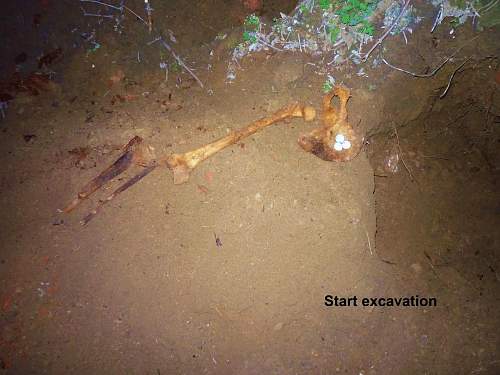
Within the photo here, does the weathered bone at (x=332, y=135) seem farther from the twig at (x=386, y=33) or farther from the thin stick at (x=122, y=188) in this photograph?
the thin stick at (x=122, y=188)

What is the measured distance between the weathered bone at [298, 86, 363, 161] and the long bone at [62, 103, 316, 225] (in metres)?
0.11

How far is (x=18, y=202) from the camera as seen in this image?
7.13 feet

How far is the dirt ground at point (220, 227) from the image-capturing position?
79.6 inches

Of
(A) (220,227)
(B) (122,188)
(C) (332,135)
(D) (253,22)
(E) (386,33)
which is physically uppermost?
(D) (253,22)

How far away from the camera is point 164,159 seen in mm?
2217

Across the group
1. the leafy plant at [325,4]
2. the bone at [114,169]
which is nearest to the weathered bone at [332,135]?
the leafy plant at [325,4]

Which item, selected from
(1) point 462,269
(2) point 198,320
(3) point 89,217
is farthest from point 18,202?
(1) point 462,269

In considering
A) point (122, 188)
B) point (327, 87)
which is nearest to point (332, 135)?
point (327, 87)

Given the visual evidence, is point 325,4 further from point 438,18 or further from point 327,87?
point 438,18

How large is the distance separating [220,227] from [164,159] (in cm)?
61

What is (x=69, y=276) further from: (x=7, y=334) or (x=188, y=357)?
(x=188, y=357)

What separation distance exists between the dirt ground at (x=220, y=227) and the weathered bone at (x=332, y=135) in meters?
0.07

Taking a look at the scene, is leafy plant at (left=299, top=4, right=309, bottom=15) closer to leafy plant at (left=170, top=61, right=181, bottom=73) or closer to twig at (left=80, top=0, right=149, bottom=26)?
leafy plant at (left=170, top=61, right=181, bottom=73)

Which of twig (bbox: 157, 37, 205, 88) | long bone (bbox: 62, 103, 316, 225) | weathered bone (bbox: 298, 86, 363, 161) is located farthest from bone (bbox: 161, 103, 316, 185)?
twig (bbox: 157, 37, 205, 88)
